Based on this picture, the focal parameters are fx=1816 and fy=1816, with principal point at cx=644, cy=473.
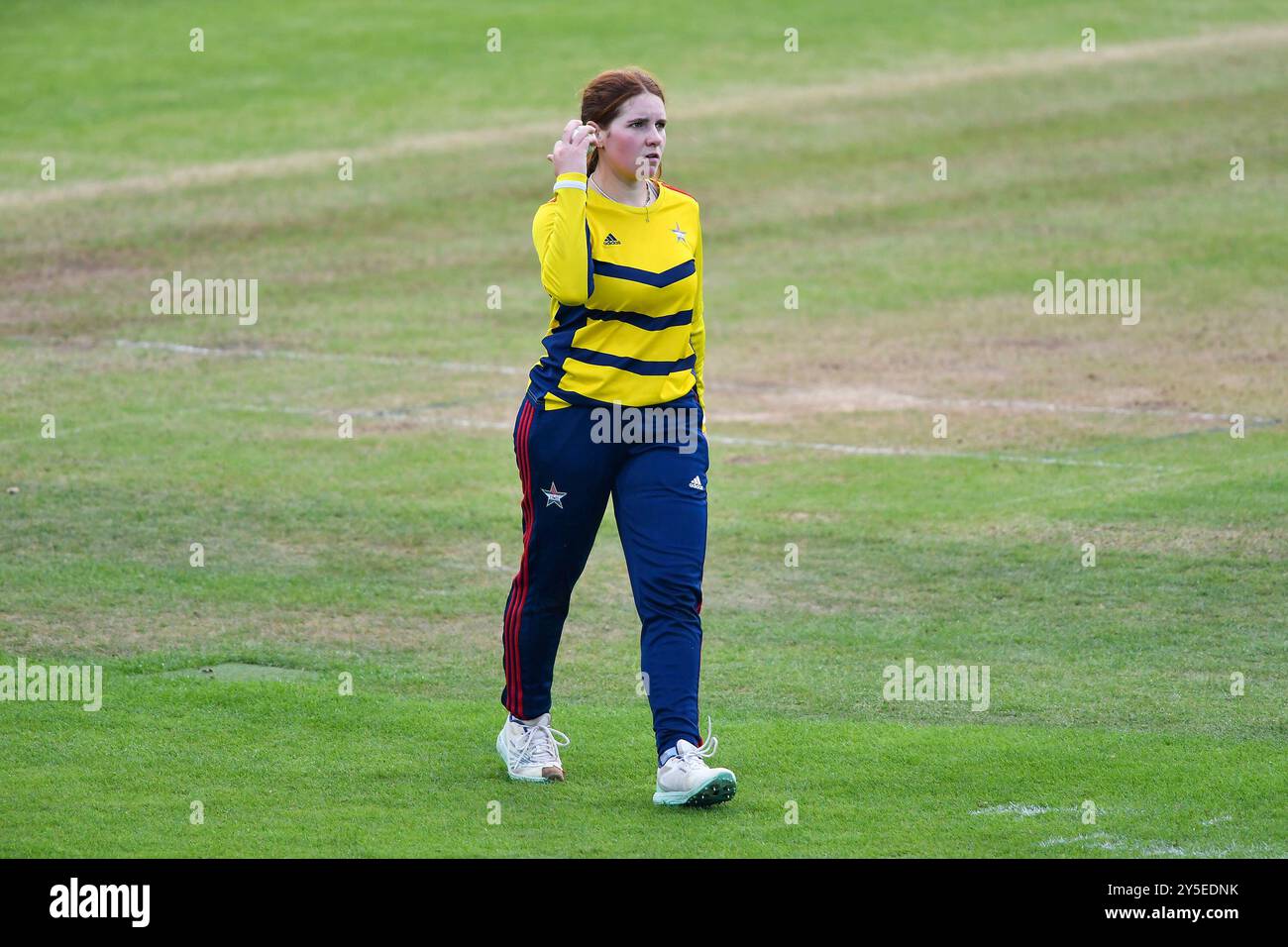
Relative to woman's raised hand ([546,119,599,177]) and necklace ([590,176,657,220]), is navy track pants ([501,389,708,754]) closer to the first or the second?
necklace ([590,176,657,220])

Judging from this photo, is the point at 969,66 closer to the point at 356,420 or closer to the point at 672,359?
the point at 356,420

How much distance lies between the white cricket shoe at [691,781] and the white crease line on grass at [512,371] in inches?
327

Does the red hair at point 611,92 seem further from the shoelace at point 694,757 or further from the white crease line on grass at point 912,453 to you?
the white crease line on grass at point 912,453

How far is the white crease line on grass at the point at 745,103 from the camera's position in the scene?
2169 centimetres

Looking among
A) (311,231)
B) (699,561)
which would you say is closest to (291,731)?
(699,561)

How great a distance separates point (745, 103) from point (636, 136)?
20.0 meters

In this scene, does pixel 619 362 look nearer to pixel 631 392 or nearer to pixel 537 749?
pixel 631 392

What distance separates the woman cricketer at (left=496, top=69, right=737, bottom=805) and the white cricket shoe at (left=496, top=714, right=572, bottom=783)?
0.46m

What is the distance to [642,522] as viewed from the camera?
6438 millimetres

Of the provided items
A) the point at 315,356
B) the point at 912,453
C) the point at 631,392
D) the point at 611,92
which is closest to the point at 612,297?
the point at 631,392

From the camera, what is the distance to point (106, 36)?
93.8 ft

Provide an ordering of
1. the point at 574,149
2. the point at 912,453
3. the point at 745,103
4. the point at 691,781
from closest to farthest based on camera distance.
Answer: the point at 691,781
the point at 574,149
the point at 912,453
the point at 745,103

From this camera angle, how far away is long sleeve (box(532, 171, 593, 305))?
630cm
